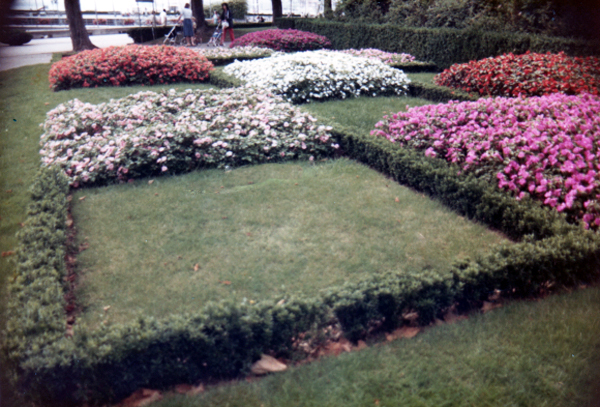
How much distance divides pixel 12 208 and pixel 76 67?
26.3ft

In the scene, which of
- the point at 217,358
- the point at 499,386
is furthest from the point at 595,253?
the point at 217,358

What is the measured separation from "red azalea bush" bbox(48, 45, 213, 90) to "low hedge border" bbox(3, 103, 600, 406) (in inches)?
338

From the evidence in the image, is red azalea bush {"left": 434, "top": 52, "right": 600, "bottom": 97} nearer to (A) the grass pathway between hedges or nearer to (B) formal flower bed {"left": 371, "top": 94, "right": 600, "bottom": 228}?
(B) formal flower bed {"left": 371, "top": 94, "right": 600, "bottom": 228}

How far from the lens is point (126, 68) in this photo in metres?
11.8

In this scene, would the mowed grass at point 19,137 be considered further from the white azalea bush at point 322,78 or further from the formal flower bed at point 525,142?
the formal flower bed at point 525,142

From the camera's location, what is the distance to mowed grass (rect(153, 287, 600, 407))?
7.82 ft

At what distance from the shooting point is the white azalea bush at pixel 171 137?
18.9ft

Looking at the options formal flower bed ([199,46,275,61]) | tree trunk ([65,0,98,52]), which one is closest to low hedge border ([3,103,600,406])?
formal flower bed ([199,46,275,61])

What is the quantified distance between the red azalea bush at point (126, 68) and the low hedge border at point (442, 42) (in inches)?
293

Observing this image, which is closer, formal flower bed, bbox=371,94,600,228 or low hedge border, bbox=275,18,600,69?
formal flower bed, bbox=371,94,600,228

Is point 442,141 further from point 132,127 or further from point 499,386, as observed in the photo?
point 132,127

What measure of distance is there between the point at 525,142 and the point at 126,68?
1068 centimetres

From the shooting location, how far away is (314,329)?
2830 millimetres

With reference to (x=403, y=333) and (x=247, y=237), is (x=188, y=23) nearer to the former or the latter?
(x=247, y=237)
